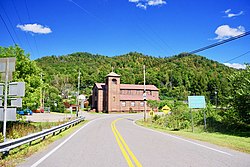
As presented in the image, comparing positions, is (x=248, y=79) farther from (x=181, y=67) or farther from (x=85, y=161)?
(x=181, y=67)

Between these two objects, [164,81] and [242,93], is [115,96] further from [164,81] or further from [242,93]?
[164,81]

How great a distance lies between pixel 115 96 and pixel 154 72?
8229cm

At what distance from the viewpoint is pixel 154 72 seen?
146m

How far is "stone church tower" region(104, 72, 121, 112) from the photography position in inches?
2589

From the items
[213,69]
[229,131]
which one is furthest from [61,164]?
[213,69]

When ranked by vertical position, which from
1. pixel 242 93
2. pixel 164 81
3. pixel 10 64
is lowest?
pixel 242 93

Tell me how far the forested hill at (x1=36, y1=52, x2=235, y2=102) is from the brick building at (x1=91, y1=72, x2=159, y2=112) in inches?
1463

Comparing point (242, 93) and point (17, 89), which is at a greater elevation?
point (242, 93)

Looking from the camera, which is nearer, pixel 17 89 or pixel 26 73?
pixel 17 89

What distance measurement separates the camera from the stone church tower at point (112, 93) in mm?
65750

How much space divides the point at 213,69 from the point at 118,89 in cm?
7860

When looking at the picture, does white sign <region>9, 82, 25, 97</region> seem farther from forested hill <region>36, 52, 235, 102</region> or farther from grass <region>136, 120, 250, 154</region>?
forested hill <region>36, 52, 235, 102</region>

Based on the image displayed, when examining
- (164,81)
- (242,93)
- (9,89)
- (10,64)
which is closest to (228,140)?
(242,93)

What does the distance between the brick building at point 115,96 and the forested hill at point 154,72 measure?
37155 mm
